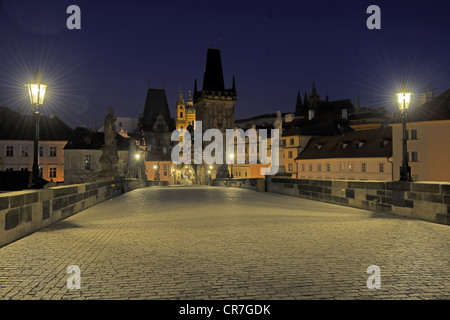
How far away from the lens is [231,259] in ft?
21.2

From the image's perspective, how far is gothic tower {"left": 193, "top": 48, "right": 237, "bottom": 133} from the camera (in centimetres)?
11338

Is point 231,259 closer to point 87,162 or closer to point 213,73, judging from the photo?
point 87,162

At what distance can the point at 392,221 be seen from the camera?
35.3ft

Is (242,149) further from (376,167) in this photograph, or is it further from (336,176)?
(376,167)

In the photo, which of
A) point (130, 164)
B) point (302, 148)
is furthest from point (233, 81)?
point (130, 164)

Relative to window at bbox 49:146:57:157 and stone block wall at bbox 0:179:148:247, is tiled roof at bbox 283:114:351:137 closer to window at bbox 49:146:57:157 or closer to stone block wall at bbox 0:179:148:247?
window at bbox 49:146:57:157

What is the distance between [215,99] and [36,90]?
104 meters

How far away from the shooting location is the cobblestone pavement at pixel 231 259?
484cm

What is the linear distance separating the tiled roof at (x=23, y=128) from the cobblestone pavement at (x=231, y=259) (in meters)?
52.2

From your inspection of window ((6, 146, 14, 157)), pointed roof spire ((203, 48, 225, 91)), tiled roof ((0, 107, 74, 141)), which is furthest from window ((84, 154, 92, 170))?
pointed roof spire ((203, 48, 225, 91))

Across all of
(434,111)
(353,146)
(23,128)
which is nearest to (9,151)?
(23,128)

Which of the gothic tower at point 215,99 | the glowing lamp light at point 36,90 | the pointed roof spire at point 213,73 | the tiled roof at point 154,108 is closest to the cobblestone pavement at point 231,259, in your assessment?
the glowing lamp light at point 36,90

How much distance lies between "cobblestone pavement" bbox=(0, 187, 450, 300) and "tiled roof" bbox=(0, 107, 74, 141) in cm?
5222
